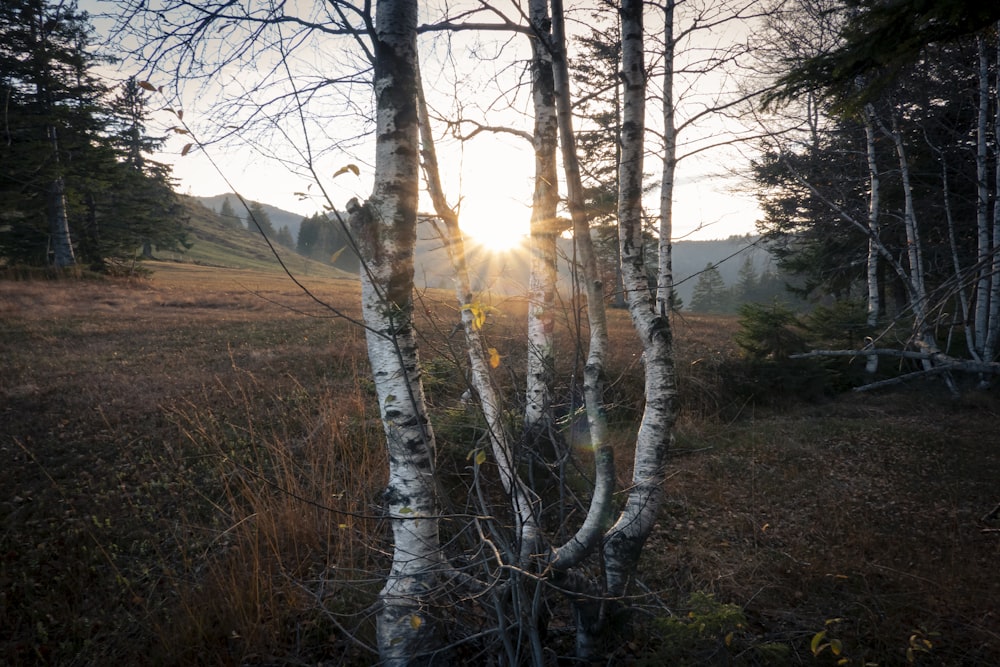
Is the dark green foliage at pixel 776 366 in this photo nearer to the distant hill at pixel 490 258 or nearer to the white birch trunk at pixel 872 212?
the distant hill at pixel 490 258

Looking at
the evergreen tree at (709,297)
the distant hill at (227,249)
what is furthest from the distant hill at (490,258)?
the evergreen tree at (709,297)

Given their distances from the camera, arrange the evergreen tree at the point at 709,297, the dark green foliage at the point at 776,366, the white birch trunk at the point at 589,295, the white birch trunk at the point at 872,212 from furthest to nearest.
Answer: the evergreen tree at the point at 709,297 → the white birch trunk at the point at 872,212 → the dark green foliage at the point at 776,366 → the white birch trunk at the point at 589,295

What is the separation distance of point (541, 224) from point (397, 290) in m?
2.08

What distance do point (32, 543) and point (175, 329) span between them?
347 inches

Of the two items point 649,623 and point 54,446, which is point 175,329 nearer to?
point 54,446

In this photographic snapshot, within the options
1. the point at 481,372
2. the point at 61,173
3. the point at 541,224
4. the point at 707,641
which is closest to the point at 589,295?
the point at 481,372

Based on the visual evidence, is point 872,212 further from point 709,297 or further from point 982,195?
point 709,297

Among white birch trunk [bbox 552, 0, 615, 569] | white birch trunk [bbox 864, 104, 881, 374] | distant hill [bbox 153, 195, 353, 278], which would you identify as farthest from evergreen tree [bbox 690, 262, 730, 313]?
white birch trunk [bbox 552, 0, 615, 569]

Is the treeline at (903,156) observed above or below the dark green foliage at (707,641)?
above

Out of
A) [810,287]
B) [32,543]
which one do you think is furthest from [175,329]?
[810,287]

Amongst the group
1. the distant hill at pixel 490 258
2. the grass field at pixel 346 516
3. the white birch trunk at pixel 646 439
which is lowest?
the grass field at pixel 346 516

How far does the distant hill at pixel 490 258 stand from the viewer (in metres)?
3.15

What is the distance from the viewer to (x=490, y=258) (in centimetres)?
398

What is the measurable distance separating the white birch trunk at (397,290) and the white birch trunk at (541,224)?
180 cm
